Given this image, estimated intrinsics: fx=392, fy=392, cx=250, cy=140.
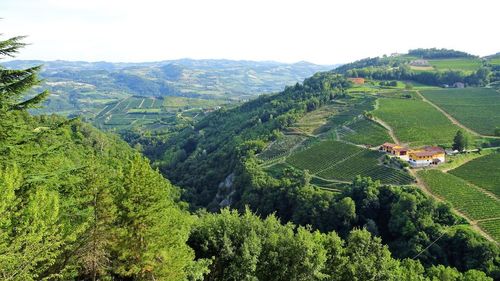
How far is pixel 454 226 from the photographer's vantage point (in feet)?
174

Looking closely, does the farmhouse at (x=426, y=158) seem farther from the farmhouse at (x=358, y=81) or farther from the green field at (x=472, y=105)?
the farmhouse at (x=358, y=81)

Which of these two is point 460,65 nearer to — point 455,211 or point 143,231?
point 455,211

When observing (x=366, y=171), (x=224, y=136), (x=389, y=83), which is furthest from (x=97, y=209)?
(x=389, y=83)

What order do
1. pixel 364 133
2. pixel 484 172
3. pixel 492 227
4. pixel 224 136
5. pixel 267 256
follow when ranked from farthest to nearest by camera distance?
pixel 224 136, pixel 364 133, pixel 484 172, pixel 492 227, pixel 267 256

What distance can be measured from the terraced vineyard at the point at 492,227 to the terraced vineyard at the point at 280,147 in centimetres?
4695

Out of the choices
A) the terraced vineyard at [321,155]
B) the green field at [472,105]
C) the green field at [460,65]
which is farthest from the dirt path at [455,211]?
the green field at [460,65]

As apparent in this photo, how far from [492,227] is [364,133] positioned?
3874 cm

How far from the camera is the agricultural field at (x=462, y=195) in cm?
5406

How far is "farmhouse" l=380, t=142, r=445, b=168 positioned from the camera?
68500 mm

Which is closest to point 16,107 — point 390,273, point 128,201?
point 128,201

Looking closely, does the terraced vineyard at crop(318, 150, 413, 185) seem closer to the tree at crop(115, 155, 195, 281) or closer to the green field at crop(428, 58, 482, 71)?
the tree at crop(115, 155, 195, 281)

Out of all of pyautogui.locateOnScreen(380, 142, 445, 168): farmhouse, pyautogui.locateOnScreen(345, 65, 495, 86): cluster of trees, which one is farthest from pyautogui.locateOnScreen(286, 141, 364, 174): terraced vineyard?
pyautogui.locateOnScreen(345, 65, 495, 86): cluster of trees

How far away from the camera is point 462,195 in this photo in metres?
58.8

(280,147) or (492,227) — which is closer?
(492,227)
